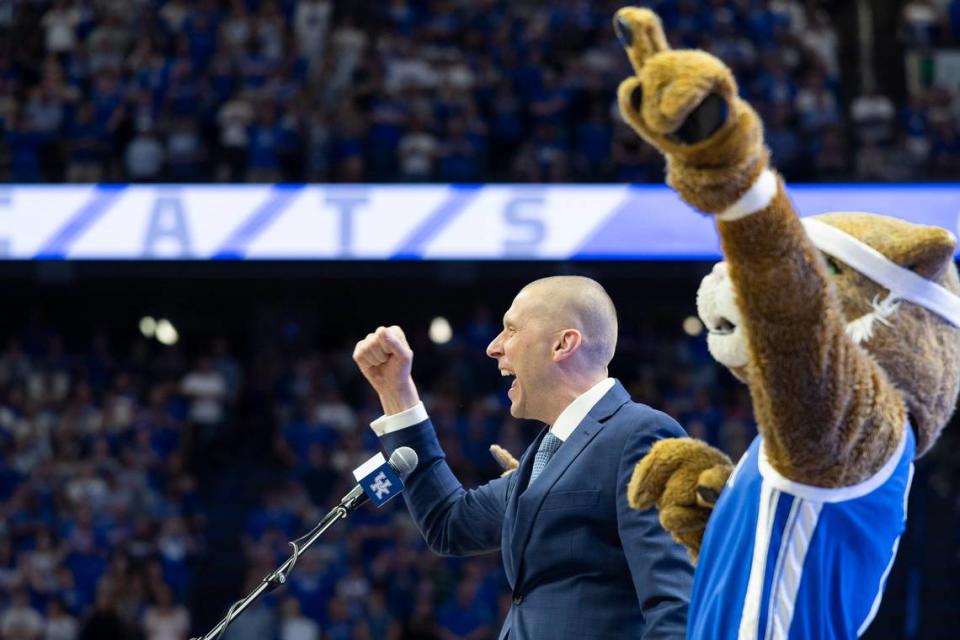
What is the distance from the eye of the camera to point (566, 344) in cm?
260

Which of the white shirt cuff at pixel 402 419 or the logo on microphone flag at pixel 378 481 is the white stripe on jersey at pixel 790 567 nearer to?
the logo on microphone flag at pixel 378 481

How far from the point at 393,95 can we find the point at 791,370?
9256 millimetres

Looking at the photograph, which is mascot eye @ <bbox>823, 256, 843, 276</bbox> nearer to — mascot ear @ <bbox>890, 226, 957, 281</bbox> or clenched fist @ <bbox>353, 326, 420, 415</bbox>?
mascot ear @ <bbox>890, 226, 957, 281</bbox>

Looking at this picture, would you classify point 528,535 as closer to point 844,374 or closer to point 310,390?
point 844,374

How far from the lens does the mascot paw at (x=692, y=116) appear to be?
4.65ft

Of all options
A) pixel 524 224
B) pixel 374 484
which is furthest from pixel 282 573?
pixel 524 224

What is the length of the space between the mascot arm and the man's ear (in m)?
0.94

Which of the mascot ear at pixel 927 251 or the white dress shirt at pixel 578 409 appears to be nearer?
the mascot ear at pixel 927 251

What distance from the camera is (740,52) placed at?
36.7 ft

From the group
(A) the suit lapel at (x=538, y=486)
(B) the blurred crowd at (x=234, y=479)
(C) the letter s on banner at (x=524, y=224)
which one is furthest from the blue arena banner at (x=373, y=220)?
(A) the suit lapel at (x=538, y=486)

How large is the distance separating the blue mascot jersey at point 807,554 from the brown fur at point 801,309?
0.03 m

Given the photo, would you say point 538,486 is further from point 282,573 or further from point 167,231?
point 167,231

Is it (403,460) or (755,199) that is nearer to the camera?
(755,199)

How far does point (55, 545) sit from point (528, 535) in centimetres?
747
